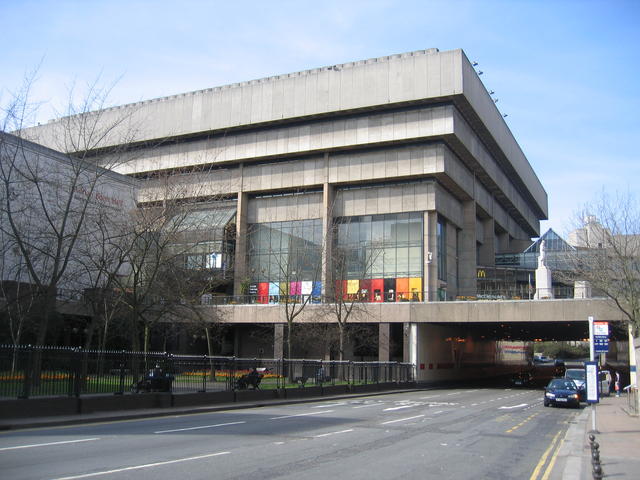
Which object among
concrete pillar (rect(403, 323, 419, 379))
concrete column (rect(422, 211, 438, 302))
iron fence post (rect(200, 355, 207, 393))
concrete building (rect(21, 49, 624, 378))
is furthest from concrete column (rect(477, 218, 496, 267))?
iron fence post (rect(200, 355, 207, 393))


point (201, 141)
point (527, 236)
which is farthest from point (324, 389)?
point (527, 236)

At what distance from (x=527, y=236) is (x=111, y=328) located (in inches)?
2888

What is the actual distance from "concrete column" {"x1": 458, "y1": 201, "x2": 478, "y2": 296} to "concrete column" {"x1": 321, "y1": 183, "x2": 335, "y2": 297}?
53.7ft

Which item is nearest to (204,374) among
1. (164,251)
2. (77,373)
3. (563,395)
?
(77,373)

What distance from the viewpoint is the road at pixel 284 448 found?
10.1 meters

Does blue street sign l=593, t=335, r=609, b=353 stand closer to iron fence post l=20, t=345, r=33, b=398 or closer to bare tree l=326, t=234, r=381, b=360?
iron fence post l=20, t=345, r=33, b=398

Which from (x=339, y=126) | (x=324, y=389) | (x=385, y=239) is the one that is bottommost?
(x=324, y=389)

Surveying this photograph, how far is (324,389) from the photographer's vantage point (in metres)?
33.3

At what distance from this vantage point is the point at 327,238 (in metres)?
52.3

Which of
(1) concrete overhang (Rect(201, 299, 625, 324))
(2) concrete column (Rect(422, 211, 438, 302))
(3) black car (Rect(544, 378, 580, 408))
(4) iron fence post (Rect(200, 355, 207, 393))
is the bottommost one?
(3) black car (Rect(544, 378, 580, 408))

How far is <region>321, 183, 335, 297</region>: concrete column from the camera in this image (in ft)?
171

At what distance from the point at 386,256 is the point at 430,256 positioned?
178 inches

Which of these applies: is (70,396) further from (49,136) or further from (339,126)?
(49,136)

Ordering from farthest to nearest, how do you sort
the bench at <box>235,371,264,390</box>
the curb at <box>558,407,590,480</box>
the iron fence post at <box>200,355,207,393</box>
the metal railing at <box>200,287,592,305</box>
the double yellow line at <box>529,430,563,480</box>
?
1. the metal railing at <box>200,287,592,305</box>
2. the bench at <box>235,371,264,390</box>
3. the iron fence post at <box>200,355,207,393</box>
4. the double yellow line at <box>529,430,563,480</box>
5. the curb at <box>558,407,590,480</box>
